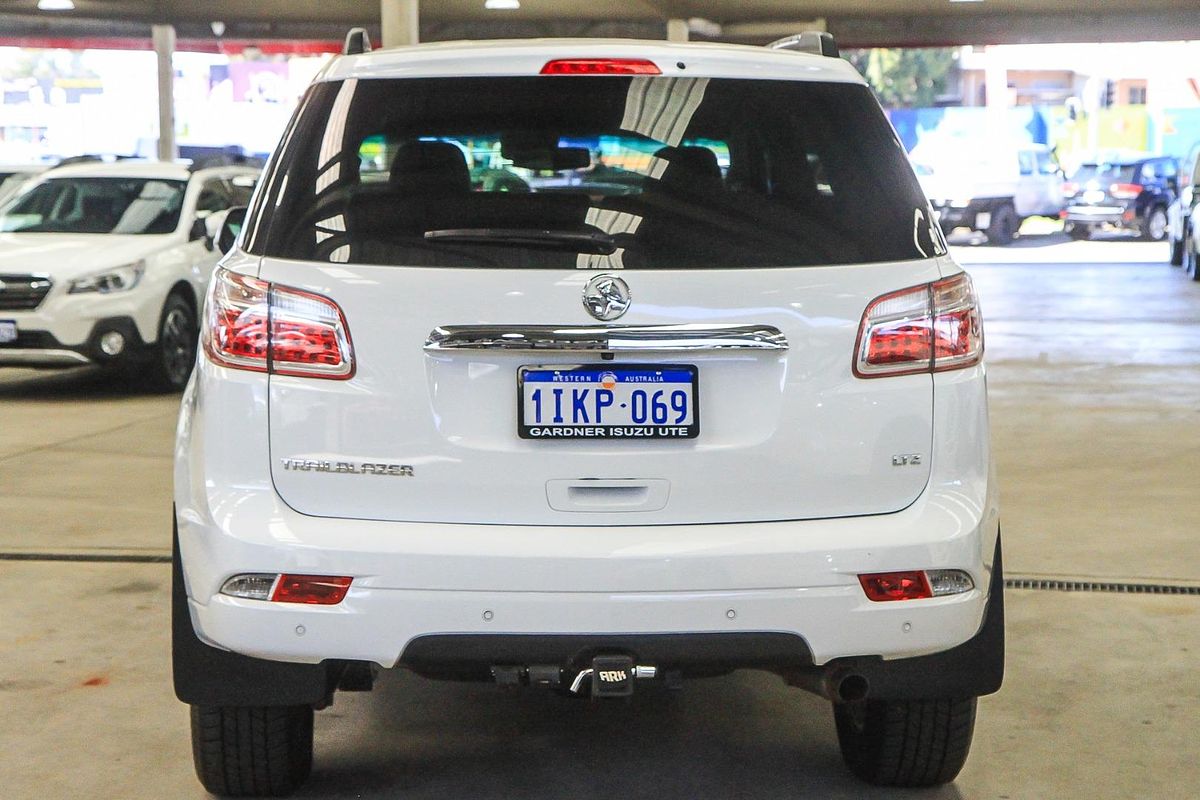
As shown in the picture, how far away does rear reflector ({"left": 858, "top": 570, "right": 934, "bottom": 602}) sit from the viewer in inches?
113

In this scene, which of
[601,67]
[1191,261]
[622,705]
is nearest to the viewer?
[601,67]

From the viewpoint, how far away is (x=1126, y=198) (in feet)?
105

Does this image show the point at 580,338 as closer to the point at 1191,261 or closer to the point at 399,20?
the point at 1191,261

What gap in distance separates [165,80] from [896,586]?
31.3 metres

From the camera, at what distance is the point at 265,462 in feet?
9.46

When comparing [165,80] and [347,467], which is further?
[165,80]

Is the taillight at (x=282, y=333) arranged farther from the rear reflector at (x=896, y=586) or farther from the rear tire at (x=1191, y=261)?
the rear tire at (x=1191, y=261)

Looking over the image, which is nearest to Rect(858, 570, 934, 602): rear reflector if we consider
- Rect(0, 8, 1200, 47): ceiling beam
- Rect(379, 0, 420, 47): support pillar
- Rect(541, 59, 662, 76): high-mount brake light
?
Rect(541, 59, 662, 76): high-mount brake light

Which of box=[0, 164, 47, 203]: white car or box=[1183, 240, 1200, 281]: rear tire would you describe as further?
box=[1183, 240, 1200, 281]: rear tire

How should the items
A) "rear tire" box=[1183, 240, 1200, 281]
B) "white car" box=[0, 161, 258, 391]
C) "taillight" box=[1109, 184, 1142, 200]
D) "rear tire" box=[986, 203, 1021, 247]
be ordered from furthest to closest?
"taillight" box=[1109, 184, 1142, 200] → "rear tire" box=[986, 203, 1021, 247] → "rear tire" box=[1183, 240, 1200, 281] → "white car" box=[0, 161, 258, 391]

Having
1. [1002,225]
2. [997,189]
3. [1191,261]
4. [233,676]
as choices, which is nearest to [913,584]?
[233,676]

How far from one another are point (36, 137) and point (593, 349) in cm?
7429

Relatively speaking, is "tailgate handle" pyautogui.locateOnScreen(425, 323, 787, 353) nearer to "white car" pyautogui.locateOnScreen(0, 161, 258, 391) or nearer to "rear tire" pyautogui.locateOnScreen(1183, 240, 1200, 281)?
"white car" pyautogui.locateOnScreen(0, 161, 258, 391)

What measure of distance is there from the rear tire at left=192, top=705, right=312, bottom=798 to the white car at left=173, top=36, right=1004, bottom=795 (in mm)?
219
